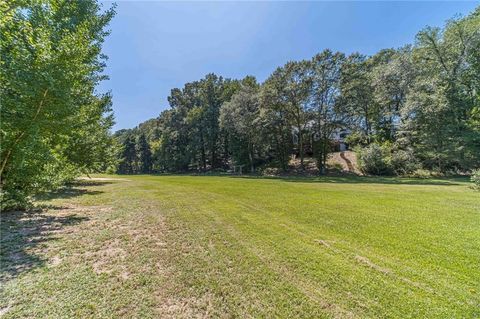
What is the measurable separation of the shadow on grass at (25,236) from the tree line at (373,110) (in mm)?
17751

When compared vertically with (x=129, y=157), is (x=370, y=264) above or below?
below

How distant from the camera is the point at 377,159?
77.8 ft

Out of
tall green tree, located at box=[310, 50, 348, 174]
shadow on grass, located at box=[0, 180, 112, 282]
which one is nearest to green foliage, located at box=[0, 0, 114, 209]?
shadow on grass, located at box=[0, 180, 112, 282]

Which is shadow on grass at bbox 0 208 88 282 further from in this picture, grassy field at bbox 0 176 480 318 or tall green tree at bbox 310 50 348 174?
tall green tree at bbox 310 50 348 174

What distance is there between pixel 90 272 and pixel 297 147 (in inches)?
1396

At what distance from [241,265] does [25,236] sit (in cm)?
550

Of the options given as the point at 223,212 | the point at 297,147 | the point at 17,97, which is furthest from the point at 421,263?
the point at 297,147

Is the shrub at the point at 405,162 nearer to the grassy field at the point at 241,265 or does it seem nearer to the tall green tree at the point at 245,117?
the tall green tree at the point at 245,117

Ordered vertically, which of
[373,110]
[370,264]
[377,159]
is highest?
[373,110]

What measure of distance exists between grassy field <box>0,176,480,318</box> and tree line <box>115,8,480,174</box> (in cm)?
1540

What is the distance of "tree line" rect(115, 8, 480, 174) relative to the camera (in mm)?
21172

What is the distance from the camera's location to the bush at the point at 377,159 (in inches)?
926

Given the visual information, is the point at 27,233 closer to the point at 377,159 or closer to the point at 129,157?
the point at 377,159

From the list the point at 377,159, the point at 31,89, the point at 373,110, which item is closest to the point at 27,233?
the point at 31,89
